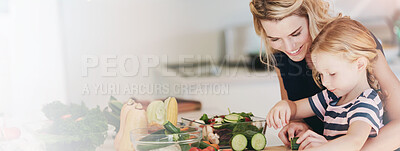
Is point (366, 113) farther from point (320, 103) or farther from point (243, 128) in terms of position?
point (243, 128)

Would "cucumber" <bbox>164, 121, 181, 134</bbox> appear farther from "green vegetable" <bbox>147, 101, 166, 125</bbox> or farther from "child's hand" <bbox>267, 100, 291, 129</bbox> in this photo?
"child's hand" <bbox>267, 100, 291, 129</bbox>

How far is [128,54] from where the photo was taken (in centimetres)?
125

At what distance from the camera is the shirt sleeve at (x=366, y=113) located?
1156 mm

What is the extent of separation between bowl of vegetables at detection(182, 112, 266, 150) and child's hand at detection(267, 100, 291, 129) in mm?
38

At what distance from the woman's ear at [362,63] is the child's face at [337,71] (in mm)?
11

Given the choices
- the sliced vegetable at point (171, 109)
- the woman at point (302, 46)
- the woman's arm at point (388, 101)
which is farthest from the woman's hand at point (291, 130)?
the sliced vegetable at point (171, 109)

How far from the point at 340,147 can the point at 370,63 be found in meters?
0.26

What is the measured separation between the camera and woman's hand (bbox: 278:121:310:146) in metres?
1.33

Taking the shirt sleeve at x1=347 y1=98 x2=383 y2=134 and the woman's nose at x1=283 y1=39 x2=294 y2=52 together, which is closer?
the shirt sleeve at x1=347 y1=98 x2=383 y2=134

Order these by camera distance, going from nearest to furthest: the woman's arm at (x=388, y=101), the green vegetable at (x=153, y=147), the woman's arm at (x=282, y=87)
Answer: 1. the green vegetable at (x=153, y=147)
2. the woman's arm at (x=388, y=101)
3. the woman's arm at (x=282, y=87)

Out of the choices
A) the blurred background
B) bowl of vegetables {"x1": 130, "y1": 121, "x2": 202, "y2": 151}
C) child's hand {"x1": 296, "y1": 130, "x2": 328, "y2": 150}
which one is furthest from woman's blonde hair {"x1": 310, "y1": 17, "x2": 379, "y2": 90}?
bowl of vegetables {"x1": 130, "y1": 121, "x2": 202, "y2": 151}

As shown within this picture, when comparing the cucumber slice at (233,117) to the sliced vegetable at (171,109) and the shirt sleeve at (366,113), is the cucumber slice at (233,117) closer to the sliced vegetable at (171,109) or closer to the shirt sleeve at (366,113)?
the sliced vegetable at (171,109)

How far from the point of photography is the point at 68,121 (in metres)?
1.24

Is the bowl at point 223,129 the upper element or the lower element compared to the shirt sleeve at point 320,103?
lower
